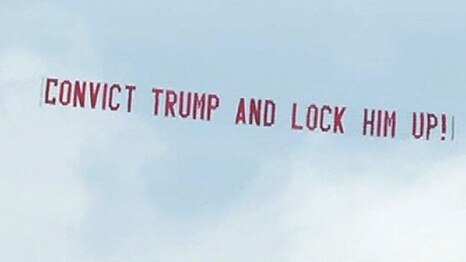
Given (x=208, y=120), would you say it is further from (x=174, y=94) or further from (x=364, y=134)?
(x=364, y=134)

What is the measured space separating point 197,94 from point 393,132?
8384mm

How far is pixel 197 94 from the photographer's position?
69.4 metres

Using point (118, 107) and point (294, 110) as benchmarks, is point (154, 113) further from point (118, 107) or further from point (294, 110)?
point (294, 110)

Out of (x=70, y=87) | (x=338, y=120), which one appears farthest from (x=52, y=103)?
(x=338, y=120)

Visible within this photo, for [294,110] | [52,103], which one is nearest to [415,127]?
[294,110]

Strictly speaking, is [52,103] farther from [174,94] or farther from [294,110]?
[294,110]

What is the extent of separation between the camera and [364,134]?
7006 cm

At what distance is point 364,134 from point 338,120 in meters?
1.23

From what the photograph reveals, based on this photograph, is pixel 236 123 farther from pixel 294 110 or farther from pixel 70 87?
pixel 70 87

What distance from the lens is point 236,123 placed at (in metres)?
68.2

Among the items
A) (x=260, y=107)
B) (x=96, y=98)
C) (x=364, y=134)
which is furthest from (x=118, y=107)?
(x=364, y=134)

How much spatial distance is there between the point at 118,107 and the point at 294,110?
7.18 metres

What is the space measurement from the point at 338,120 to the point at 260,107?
333 cm

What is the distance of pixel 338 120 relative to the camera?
70188 millimetres
